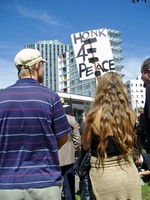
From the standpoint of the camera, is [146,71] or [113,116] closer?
[113,116]

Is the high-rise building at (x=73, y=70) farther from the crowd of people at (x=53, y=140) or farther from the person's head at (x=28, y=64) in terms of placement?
the person's head at (x=28, y=64)

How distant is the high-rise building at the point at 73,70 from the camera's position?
392 ft

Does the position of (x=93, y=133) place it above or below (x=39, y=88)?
below

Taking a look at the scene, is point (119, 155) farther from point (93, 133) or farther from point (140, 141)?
point (140, 141)

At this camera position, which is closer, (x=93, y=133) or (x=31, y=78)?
(x=31, y=78)

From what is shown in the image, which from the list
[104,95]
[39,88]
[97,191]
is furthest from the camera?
[104,95]

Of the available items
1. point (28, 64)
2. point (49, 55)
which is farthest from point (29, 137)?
point (49, 55)

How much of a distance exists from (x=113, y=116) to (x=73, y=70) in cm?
12066

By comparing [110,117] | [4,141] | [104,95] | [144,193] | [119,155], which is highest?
[104,95]

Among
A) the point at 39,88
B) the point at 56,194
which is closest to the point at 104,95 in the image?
the point at 39,88

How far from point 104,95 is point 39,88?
2.53 ft

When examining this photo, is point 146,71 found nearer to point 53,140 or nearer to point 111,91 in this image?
point 111,91

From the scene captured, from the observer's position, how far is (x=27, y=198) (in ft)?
6.32

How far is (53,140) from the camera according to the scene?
80.2 inches
